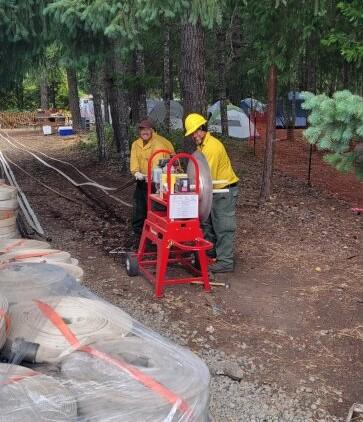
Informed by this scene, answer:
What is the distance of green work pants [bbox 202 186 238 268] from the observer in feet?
22.4

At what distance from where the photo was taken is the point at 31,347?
2838 millimetres

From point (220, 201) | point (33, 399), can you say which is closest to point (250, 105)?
point (220, 201)

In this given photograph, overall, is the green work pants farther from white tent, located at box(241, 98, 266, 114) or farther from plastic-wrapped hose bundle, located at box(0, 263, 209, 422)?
white tent, located at box(241, 98, 266, 114)

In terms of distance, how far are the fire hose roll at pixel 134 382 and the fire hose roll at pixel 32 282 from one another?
0.67 meters

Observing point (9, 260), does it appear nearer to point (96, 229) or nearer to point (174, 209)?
point (174, 209)

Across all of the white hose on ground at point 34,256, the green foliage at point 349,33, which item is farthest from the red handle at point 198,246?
the green foliage at point 349,33

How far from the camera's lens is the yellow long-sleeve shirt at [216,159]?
6.63 meters

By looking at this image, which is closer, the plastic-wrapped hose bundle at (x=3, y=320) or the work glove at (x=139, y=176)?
the plastic-wrapped hose bundle at (x=3, y=320)

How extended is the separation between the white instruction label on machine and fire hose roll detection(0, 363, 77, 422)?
11.5 ft

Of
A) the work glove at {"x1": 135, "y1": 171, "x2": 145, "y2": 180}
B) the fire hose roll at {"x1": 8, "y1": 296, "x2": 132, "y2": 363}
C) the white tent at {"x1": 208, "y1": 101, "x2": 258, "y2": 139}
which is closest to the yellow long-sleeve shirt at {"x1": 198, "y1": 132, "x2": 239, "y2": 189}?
the work glove at {"x1": 135, "y1": 171, "x2": 145, "y2": 180}

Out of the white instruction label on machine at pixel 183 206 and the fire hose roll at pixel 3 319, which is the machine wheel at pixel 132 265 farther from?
the fire hose roll at pixel 3 319

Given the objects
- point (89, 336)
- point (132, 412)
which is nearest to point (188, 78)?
point (89, 336)

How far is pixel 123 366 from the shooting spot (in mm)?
2637

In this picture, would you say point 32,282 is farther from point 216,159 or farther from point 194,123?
point 216,159
